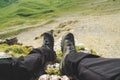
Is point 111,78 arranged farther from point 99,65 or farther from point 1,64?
point 1,64

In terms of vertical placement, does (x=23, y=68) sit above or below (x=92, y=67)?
below

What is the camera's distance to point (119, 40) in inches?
952

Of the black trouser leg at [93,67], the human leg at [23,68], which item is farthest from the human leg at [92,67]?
the human leg at [23,68]

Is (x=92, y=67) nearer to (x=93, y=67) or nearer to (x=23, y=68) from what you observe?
(x=93, y=67)

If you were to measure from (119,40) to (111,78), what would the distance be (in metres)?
19.8

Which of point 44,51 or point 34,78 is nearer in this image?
Result: point 34,78

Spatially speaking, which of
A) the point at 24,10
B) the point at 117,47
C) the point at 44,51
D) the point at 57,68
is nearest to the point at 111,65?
the point at 44,51

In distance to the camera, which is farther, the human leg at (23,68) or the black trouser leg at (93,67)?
the human leg at (23,68)

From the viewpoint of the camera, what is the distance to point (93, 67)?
225 inches

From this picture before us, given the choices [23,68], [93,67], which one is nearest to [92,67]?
[93,67]

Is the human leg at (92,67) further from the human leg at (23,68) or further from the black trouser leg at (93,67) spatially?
the human leg at (23,68)

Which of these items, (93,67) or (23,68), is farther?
(23,68)

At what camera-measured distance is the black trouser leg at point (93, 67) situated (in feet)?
16.6

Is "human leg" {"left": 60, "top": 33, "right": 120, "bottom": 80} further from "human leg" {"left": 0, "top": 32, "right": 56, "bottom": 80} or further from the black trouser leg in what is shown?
"human leg" {"left": 0, "top": 32, "right": 56, "bottom": 80}
